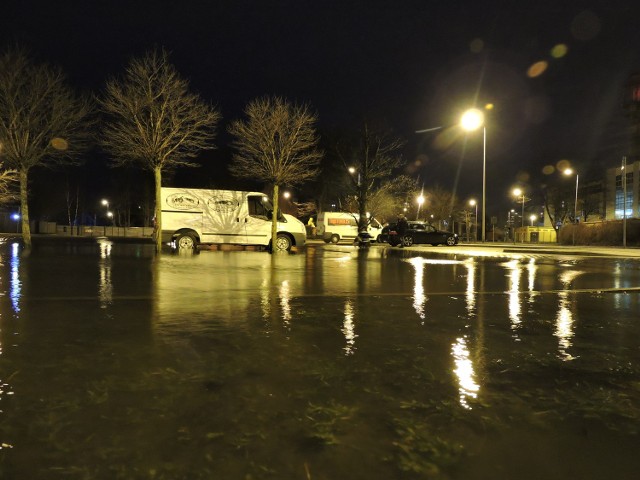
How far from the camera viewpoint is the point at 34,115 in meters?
25.4

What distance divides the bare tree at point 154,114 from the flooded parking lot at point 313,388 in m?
14.7

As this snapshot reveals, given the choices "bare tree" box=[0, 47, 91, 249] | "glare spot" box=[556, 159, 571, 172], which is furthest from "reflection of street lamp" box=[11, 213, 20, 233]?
"glare spot" box=[556, 159, 571, 172]

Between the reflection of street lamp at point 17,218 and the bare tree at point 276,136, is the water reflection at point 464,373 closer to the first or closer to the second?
the bare tree at point 276,136

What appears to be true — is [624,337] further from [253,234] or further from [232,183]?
[232,183]

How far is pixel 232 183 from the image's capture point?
5466cm

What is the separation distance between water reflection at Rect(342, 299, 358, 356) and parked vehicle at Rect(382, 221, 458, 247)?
27.3 meters

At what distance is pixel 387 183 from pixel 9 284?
1431 inches

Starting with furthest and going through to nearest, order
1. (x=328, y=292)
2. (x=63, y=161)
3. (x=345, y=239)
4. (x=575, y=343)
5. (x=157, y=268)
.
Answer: (x=345, y=239) → (x=63, y=161) → (x=157, y=268) → (x=328, y=292) → (x=575, y=343)

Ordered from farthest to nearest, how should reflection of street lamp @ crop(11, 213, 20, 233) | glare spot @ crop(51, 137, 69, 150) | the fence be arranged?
reflection of street lamp @ crop(11, 213, 20, 233) → the fence → glare spot @ crop(51, 137, 69, 150)

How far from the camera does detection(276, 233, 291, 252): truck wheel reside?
2440 cm

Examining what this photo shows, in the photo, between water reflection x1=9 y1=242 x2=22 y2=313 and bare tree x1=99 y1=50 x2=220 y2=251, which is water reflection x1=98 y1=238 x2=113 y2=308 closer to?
water reflection x1=9 y1=242 x2=22 y2=313

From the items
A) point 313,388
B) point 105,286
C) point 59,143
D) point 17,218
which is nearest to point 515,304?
point 313,388

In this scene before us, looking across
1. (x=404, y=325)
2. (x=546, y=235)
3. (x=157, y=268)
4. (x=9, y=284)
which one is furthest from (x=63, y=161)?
(x=546, y=235)

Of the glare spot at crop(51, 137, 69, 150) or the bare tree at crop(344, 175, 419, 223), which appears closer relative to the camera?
the glare spot at crop(51, 137, 69, 150)
